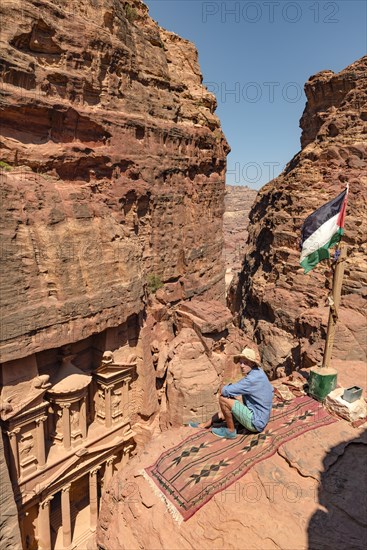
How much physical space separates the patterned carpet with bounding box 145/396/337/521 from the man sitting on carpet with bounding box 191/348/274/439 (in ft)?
0.92

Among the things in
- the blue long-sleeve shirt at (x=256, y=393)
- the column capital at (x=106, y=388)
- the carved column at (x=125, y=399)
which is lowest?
the carved column at (x=125, y=399)

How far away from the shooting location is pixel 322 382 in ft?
31.7

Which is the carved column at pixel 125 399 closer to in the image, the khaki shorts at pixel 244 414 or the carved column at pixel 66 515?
the carved column at pixel 66 515

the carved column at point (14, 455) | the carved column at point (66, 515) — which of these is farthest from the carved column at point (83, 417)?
the carved column at point (14, 455)

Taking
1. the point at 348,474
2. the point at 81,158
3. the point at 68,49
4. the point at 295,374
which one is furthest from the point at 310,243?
the point at 68,49

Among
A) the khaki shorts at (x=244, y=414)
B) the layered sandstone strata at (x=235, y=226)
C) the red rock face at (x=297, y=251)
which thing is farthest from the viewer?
the layered sandstone strata at (x=235, y=226)

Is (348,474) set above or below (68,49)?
below

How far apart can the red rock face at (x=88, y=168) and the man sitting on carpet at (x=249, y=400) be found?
15.4 ft

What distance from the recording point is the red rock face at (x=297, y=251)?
16688mm

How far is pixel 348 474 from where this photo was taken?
7.07m

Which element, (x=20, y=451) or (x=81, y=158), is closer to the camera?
(x=20, y=451)

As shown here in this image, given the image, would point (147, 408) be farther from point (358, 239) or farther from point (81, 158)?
point (358, 239)

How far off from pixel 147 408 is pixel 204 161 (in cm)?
1140

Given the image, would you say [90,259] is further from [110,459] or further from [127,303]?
[110,459]
